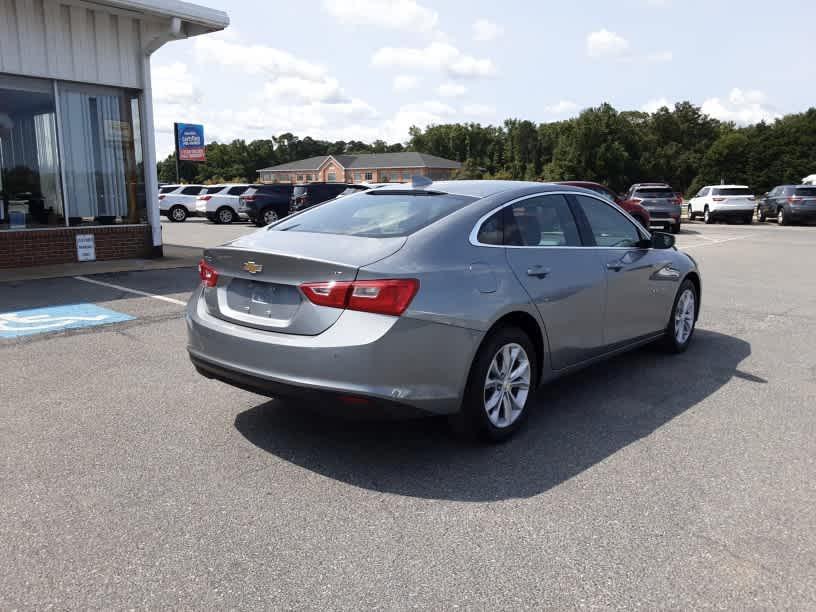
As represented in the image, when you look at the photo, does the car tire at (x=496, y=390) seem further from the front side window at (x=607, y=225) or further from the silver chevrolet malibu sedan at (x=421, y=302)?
the front side window at (x=607, y=225)

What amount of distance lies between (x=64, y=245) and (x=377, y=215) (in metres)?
9.47

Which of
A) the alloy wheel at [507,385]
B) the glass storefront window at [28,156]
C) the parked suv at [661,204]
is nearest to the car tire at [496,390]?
the alloy wheel at [507,385]

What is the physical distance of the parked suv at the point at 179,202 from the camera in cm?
3212

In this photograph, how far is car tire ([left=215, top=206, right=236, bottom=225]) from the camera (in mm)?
29047

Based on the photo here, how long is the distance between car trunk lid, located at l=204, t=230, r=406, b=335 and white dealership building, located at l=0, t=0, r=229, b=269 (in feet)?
29.6

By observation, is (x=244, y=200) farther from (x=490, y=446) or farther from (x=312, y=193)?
(x=490, y=446)

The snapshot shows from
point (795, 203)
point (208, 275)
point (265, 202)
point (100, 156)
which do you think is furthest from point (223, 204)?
point (208, 275)

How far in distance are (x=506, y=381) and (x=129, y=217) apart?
10901mm

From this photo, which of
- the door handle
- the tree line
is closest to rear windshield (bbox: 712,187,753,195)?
the door handle

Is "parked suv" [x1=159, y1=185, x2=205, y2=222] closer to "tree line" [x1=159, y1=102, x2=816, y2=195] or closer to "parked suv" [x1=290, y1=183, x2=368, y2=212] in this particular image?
"parked suv" [x1=290, y1=183, x2=368, y2=212]

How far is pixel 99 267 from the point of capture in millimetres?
11773

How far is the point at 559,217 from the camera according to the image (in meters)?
4.95

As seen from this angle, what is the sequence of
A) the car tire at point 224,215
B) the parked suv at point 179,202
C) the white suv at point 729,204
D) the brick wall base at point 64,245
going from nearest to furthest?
1. the brick wall base at point 64,245
2. the white suv at point 729,204
3. the car tire at point 224,215
4. the parked suv at point 179,202

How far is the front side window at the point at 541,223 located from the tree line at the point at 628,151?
67.8m
